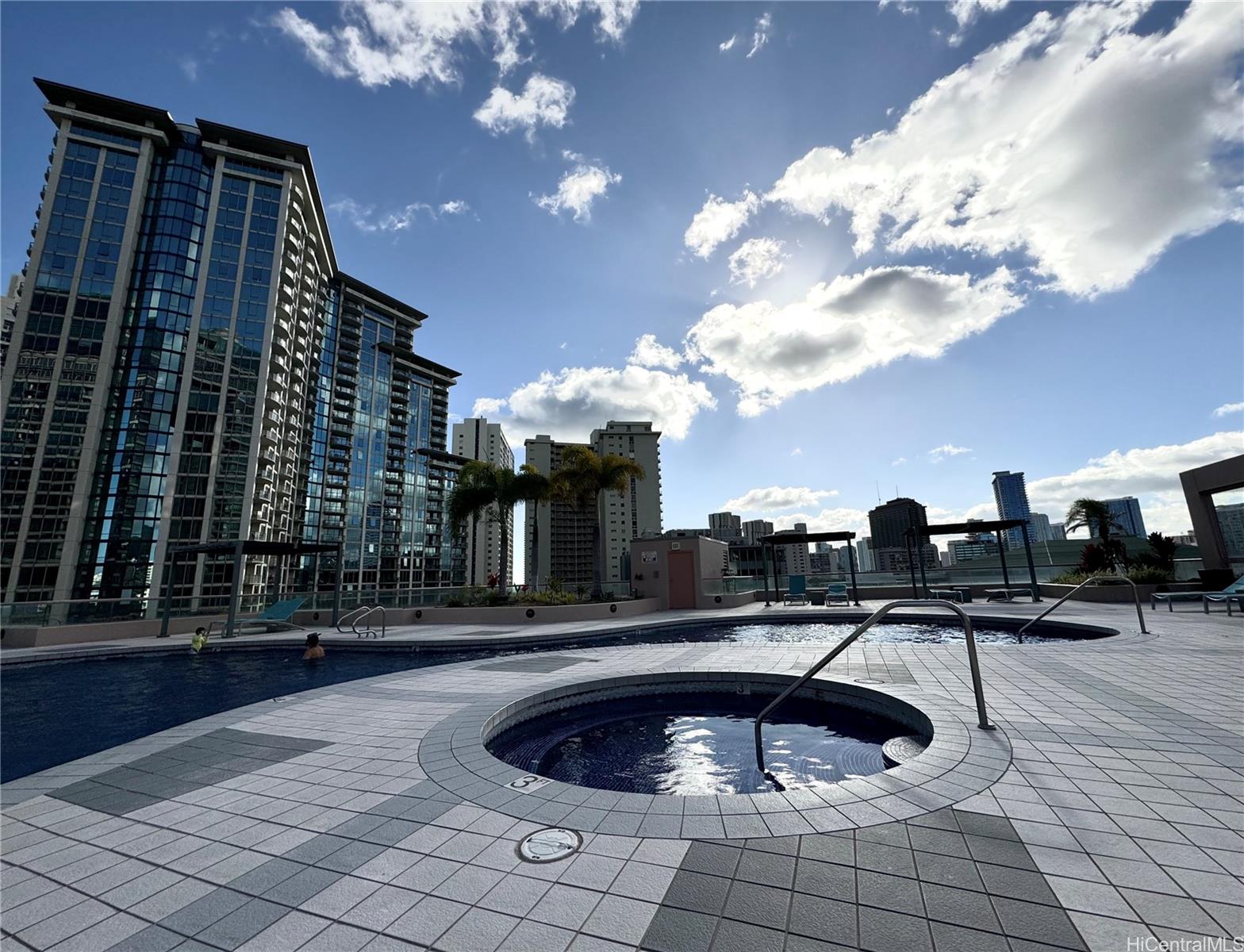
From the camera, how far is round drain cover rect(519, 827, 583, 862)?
306cm

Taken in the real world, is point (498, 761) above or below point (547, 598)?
below

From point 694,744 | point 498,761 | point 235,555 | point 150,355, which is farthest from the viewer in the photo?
point 150,355

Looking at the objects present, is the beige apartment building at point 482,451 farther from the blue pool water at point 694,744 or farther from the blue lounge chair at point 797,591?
the blue pool water at point 694,744

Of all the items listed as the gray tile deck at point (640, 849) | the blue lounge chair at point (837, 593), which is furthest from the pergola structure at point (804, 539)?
the gray tile deck at point (640, 849)

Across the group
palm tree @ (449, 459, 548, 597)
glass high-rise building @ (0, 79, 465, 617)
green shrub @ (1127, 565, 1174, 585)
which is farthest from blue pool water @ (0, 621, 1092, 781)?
glass high-rise building @ (0, 79, 465, 617)

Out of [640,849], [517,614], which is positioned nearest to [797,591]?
[517,614]

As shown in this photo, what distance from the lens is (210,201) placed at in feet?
158

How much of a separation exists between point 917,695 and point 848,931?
5.16 meters

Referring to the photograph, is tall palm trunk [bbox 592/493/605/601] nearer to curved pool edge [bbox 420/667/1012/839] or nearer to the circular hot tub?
the circular hot tub

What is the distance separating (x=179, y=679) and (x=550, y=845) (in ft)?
42.3

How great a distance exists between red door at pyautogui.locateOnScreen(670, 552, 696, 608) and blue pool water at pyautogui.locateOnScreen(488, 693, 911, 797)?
43.1 ft

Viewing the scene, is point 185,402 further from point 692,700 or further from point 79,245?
point 692,700

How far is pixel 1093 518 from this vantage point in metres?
24.0

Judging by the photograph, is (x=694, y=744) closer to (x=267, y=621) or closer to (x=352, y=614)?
(x=352, y=614)
